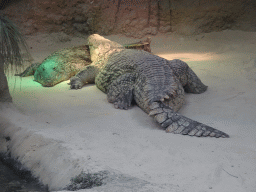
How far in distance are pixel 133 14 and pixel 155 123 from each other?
6196mm

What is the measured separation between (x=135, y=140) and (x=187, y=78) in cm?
199

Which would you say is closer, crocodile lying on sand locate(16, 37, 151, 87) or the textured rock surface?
crocodile lying on sand locate(16, 37, 151, 87)

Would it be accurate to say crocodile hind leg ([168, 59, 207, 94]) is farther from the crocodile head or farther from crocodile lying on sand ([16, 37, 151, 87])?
the crocodile head

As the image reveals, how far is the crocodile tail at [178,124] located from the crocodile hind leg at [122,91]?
63cm

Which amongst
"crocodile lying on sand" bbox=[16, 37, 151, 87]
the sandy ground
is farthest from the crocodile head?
the sandy ground

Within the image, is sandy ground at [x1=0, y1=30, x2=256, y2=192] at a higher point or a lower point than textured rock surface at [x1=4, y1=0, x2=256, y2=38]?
lower

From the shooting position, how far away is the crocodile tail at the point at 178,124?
116 inches

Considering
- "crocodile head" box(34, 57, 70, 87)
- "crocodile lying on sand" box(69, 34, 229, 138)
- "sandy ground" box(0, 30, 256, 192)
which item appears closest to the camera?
"sandy ground" box(0, 30, 256, 192)

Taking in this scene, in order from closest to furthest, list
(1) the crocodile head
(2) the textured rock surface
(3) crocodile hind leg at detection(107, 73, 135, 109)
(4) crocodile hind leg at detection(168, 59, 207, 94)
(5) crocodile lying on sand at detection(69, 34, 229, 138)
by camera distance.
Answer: (5) crocodile lying on sand at detection(69, 34, 229, 138) < (3) crocodile hind leg at detection(107, 73, 135, 109) < (4) crocodile hind leg at detection(168, 59, 207, 94) < (1) the crocodile head < (2) the textured rock surface

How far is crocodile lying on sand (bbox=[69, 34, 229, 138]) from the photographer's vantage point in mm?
3158

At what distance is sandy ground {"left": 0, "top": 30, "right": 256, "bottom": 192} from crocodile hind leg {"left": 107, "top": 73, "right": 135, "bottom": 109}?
0.14m

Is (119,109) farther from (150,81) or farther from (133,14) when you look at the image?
(133,14)

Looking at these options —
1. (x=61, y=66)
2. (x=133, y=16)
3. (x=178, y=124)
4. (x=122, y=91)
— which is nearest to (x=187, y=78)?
(x=122, y=91)

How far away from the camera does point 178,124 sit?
10.2ft
